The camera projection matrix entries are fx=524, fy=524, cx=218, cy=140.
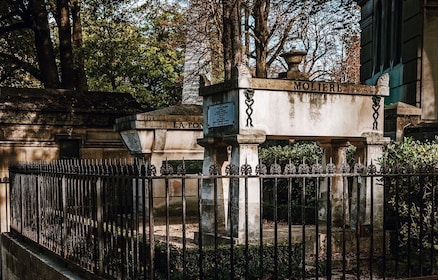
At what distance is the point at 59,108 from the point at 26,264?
460cm

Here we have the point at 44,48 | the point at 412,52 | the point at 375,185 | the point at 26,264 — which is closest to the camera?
the point at 375,185

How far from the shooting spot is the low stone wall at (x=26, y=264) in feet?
23.4

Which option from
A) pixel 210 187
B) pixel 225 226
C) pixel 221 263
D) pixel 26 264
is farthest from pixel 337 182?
pixel 26 264

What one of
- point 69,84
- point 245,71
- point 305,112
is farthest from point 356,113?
point 69,84

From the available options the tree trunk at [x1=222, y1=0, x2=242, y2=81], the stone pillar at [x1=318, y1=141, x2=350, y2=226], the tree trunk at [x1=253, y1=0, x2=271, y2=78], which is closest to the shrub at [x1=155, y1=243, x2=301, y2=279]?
the stone pillar at [x1=318, y1=141, x2=350, y2=226]

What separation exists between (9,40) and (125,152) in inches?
328

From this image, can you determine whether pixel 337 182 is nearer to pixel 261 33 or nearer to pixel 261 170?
pixel 261 170

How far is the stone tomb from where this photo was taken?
7484 millimetres

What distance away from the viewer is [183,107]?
1120 centimetres

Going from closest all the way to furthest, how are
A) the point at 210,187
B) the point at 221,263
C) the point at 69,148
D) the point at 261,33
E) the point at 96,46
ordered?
1. the point at 221,263
2. the point at 210,187
3. the point at 69,148
4. the point at 96,46
5. the point at 261,33

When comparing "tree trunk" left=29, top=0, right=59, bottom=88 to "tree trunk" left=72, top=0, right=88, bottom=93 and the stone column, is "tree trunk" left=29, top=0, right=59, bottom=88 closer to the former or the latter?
"tree trunk" left=72, top=0, right=88, bottom=93

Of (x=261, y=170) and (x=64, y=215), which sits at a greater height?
(x=261, y=170)

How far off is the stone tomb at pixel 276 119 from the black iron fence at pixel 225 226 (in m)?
0.11

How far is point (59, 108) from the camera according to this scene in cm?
1215
